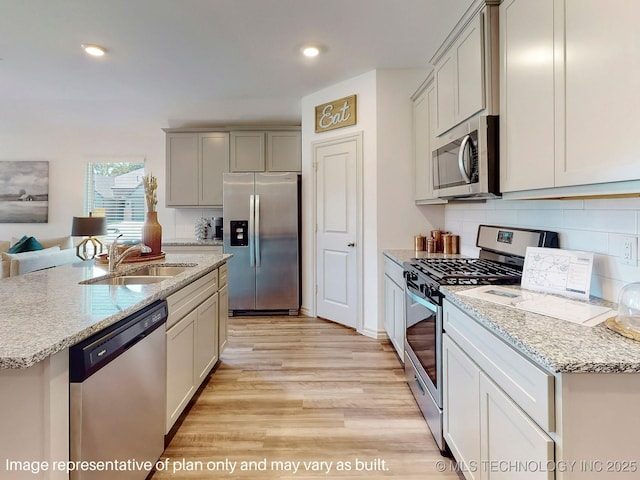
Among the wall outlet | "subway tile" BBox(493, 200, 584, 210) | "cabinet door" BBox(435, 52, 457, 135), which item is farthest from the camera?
"cabinet door" BBox(435, 52, 457, 135)

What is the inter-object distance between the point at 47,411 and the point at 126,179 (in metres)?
4.90

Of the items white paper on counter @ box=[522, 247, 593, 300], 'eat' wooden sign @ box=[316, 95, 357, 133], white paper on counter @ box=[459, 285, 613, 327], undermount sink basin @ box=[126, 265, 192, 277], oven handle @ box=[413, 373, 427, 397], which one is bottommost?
oven handle @ box=[413, 373, 427, 397]

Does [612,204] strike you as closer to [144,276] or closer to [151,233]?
[144,276]

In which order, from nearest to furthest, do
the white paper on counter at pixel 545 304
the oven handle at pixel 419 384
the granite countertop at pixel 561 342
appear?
the granite countertop at pixel 561 342
the white paper on counter at pixel 545 304
the oven handle at pixel 419 384

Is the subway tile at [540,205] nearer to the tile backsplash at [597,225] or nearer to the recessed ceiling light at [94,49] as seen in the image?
the tile backsplash at [597,225]

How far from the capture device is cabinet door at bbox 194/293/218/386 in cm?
227

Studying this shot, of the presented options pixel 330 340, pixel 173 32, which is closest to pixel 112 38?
pixel 173 32

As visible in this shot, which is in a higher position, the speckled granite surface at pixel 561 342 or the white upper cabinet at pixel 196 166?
the white upper cabinet at pixel 196 166

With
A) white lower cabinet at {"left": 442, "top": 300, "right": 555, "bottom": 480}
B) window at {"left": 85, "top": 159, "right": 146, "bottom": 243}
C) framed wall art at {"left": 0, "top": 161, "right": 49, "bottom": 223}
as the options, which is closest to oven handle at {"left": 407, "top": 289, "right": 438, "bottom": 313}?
white lower cabinet at {"left": 442, "top": 300, "right": 555, "bottom": 480}

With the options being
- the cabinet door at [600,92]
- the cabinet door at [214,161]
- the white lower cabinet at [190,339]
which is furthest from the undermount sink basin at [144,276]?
the cabinet door at [214,161]

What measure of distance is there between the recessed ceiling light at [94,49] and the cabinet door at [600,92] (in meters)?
3.43

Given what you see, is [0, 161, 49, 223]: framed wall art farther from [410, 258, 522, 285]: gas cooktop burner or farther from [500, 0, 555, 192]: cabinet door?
[500, 0, 555, 192]: cabinet door

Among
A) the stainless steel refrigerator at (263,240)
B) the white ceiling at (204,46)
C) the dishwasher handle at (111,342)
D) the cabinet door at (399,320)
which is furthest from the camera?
the stainless steel refrigerator at (263,240)

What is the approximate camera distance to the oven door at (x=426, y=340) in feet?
5.77
